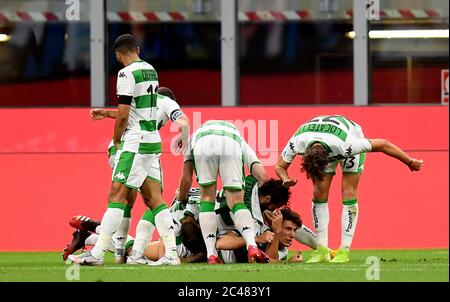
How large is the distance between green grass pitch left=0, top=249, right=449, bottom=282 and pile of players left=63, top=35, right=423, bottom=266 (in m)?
0.32

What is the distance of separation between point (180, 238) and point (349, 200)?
5.25 feet

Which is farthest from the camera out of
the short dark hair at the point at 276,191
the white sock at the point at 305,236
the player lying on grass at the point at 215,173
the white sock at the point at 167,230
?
the white sock at the point at 305,236

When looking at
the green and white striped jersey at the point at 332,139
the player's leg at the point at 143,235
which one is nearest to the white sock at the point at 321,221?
the green and white striped jersey at the point at 332,139

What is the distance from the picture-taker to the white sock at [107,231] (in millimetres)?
12898

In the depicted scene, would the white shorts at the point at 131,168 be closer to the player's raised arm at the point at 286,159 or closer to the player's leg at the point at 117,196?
the player's leg at the point at 117,196

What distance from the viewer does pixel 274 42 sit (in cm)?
1794

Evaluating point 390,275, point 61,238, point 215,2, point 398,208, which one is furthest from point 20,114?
point 390,275

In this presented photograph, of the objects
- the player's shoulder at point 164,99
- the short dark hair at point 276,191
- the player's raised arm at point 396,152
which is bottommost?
the short dark hair at point 276,191

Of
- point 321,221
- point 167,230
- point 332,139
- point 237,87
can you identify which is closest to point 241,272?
point 167,230

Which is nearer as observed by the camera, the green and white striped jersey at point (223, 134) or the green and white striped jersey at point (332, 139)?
the green and white striped jersey at point (332, 139)

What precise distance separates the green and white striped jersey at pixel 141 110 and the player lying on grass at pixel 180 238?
3.97ft

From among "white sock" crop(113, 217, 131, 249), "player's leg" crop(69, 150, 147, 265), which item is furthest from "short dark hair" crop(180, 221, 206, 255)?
"player's leg" crop(69, 150, 147, 265)

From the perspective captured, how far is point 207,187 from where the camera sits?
13617 millimetres

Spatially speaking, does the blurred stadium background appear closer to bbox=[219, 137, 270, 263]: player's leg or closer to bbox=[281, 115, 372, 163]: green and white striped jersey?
bbox=[281, 115, 372, 163]: green and white striped jersey
